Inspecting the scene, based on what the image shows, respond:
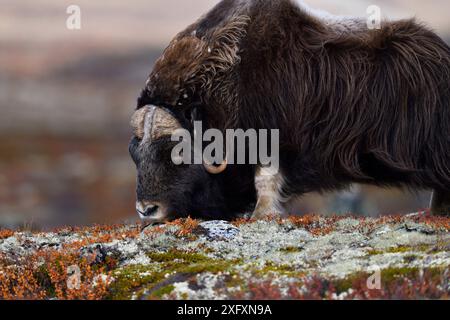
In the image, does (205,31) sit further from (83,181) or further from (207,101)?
(83,181)

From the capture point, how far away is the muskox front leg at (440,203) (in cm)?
789

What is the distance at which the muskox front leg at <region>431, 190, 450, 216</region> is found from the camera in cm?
789

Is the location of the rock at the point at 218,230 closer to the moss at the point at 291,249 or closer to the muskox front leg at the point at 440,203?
the moss at the point at 291,249

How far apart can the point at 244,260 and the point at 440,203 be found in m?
2.62

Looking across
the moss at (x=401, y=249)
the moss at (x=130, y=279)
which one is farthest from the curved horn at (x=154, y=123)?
the moss at (x=401, y=249)

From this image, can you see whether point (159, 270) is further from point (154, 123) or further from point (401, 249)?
point (154, 123)

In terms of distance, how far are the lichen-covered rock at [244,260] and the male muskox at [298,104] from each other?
601mm

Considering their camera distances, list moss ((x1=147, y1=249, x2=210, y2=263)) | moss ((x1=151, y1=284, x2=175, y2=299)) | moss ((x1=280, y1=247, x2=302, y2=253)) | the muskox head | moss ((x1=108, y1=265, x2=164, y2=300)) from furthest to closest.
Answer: the muskox head, moss ((x1=280, y1=247, x2=302, y2=253)), moss ((x1=147, y1=249, x2=210, y2=263)), moss ((x1=108, y1=265, x2=164, y2=300)), moss ((x1=151, y1=284, x2=175, y2=299))

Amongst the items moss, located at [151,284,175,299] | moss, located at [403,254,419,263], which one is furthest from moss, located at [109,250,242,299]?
moss, located at [403,254,419,263]

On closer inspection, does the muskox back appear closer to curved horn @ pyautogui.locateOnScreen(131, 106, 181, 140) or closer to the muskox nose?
curved horn @ pyautogui.locateOnScreen(131, 106, 181, 140)

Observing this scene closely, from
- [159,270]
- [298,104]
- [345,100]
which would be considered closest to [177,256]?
[159,270]

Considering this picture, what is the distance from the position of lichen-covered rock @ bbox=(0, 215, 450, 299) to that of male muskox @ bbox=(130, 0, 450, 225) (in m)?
0.60

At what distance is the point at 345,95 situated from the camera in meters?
7.65
